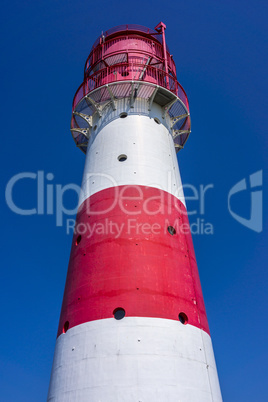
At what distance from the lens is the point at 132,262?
1280 cm

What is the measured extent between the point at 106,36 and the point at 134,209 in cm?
1525

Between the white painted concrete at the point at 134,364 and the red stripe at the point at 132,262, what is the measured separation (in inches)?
20.8

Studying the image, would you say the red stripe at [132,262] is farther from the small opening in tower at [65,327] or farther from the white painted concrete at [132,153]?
the white painted concrete at [132,153]

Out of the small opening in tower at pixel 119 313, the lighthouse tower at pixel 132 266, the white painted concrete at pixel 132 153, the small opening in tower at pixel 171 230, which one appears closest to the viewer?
the lighthouse tower at pixel 132 266

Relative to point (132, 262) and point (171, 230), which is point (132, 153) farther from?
point (132, 262)

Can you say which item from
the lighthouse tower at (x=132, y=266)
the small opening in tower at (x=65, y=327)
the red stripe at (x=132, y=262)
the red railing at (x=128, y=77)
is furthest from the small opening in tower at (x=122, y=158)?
the small opening in tower at (x=65, y=327)

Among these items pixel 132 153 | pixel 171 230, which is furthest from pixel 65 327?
A: pixel 132 153

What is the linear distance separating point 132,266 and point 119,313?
182cm

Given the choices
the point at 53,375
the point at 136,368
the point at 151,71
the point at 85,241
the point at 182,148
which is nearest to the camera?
the point at 136,368

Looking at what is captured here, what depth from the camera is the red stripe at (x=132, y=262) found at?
1212 centimetres

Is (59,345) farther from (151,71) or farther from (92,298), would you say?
(151,71)

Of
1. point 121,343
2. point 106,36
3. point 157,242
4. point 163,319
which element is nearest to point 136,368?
point 121,343

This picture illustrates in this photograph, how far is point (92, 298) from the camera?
12.5 meters

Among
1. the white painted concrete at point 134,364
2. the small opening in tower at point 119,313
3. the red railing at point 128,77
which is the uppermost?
the red railing at point 128,77
